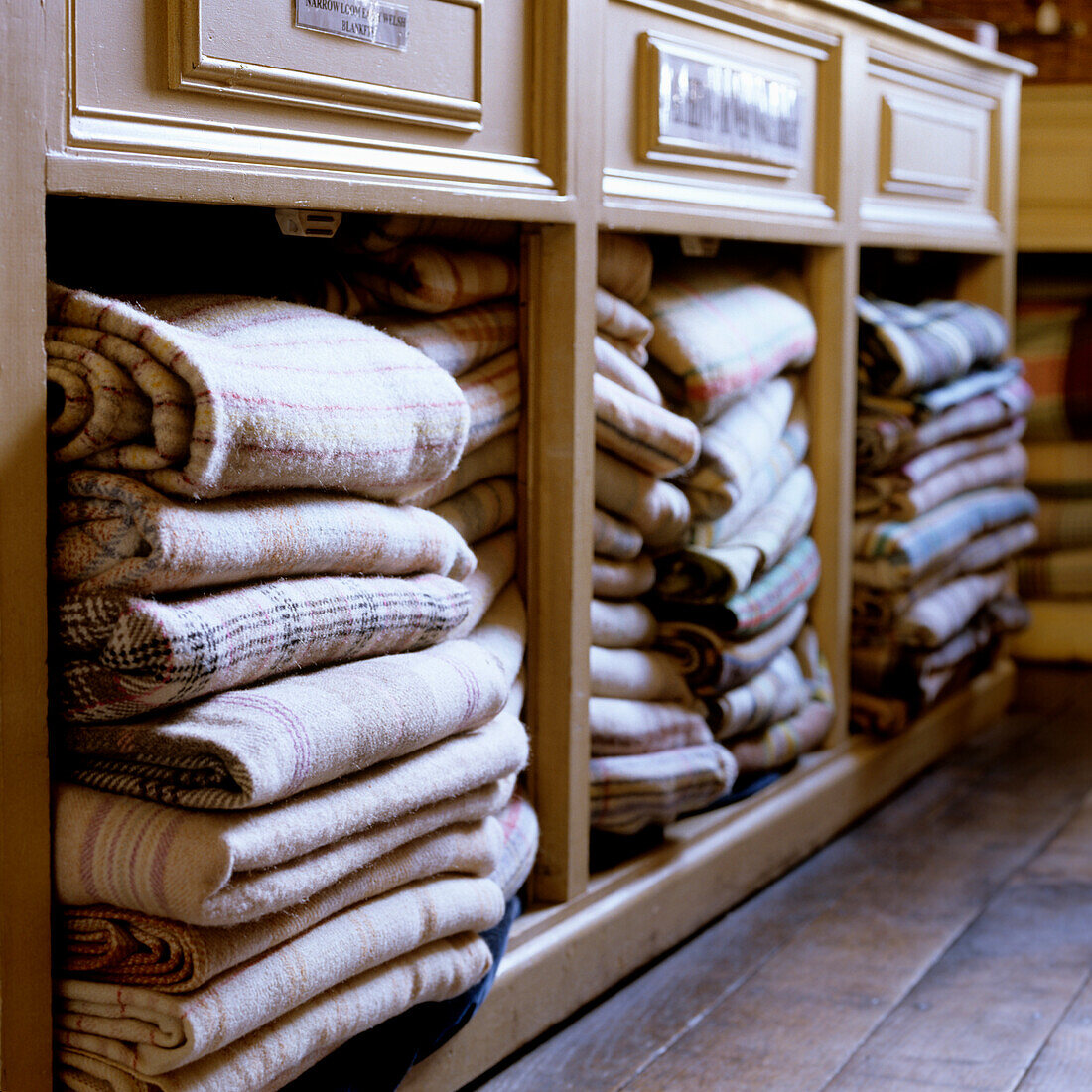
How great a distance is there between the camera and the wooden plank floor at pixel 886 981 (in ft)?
4.64

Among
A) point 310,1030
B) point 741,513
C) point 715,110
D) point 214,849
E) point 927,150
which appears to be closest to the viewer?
point 214,849

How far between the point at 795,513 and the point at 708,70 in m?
0.56

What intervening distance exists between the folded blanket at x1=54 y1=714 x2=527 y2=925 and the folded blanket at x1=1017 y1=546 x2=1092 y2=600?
2250mm

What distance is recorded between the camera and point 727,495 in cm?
176

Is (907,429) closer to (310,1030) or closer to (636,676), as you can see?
(636,676)

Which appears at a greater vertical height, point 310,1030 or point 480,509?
point 480,509

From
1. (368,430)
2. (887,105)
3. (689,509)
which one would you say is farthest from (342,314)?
(887,105)

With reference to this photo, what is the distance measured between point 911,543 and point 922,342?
295 millimetres

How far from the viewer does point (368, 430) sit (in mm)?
1099

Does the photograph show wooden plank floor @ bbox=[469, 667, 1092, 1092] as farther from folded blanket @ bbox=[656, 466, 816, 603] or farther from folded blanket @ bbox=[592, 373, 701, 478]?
folded blanket @ bbox=[592, 373, 701, 478]

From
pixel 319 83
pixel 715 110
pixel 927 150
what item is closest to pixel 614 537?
pixel 715 110

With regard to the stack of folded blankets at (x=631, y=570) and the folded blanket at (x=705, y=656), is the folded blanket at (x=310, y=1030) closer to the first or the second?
the stack of folded blankets at (x=631, y=570)

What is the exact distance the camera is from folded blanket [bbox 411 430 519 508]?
138 centimetres

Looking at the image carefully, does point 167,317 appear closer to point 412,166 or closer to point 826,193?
point 412,166
